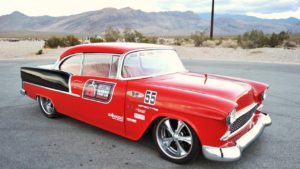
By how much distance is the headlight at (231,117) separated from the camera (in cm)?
307

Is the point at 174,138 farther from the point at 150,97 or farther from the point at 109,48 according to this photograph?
the point at 109,48

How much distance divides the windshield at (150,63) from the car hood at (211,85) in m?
0.19

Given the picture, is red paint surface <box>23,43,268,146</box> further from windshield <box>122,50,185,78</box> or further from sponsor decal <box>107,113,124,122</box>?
windshield <box>122,50,185,78</box>

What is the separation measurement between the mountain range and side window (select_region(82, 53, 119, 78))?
5432 inches

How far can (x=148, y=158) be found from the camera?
12.2 ft

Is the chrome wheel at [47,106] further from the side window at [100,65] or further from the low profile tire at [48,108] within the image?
the side window at [100,65]

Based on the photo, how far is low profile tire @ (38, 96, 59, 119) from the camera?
525cm

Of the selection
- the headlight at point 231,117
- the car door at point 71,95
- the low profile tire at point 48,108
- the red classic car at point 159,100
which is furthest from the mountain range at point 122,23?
the headlight at point 231,117

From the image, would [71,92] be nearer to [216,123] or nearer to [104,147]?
[104,147]

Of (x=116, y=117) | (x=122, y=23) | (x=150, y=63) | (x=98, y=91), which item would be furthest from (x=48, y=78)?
(x=122, y=23)

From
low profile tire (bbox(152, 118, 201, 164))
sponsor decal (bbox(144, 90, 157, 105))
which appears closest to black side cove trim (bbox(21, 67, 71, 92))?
sponsor decal (bbox(144, 90, 157, 105))

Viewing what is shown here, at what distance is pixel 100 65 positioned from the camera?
14.3ft

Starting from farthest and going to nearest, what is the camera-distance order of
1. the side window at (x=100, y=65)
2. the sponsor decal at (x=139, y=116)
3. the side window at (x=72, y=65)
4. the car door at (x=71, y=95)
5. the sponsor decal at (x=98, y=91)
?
the side window at (x=72, y=65) < the car door at (x=71, y=95) < the side window at (x=100, y=65) < the sponsor decal at (x=98, y=91) < the sponsor decal at (x=139, y=116)

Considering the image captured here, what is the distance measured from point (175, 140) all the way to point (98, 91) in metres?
1.37
